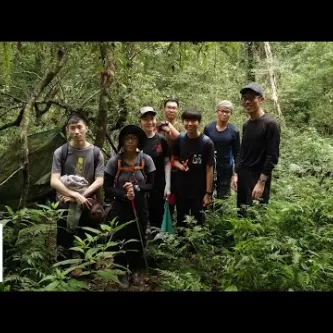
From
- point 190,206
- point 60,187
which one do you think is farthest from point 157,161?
point 60,187

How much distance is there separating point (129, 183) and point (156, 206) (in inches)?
44.8

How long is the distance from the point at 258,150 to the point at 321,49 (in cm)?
1126

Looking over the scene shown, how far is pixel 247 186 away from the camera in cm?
568

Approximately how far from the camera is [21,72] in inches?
314

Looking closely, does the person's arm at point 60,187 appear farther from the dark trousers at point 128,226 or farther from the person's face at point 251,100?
the person's face at point 251,100

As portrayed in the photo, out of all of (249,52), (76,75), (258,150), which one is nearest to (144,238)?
(258,150)

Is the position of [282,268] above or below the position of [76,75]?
below

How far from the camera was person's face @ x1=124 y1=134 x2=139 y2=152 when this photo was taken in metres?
5.03

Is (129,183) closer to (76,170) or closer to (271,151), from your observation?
(76,170)

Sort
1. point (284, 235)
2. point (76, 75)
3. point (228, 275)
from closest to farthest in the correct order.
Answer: point (228, 275) → point (284, 235) → point (76, 75)

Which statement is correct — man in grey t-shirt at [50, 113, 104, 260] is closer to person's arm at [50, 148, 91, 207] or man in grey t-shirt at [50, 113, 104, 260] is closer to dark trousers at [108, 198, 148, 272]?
person's arm at [50, 148, 91, 207]

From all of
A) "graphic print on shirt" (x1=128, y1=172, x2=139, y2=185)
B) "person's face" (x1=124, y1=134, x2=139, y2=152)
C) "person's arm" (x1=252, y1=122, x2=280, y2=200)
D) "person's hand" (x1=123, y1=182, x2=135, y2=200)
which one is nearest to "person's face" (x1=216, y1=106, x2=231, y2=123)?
"person's arm" (x1=252, y1=122, x2=280, y2=200)

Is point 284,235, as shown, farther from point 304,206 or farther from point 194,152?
point 194,152

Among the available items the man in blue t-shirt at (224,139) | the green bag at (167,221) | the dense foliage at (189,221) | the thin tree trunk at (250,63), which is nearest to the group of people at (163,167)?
the man in blue t-shirt at (224,139)
